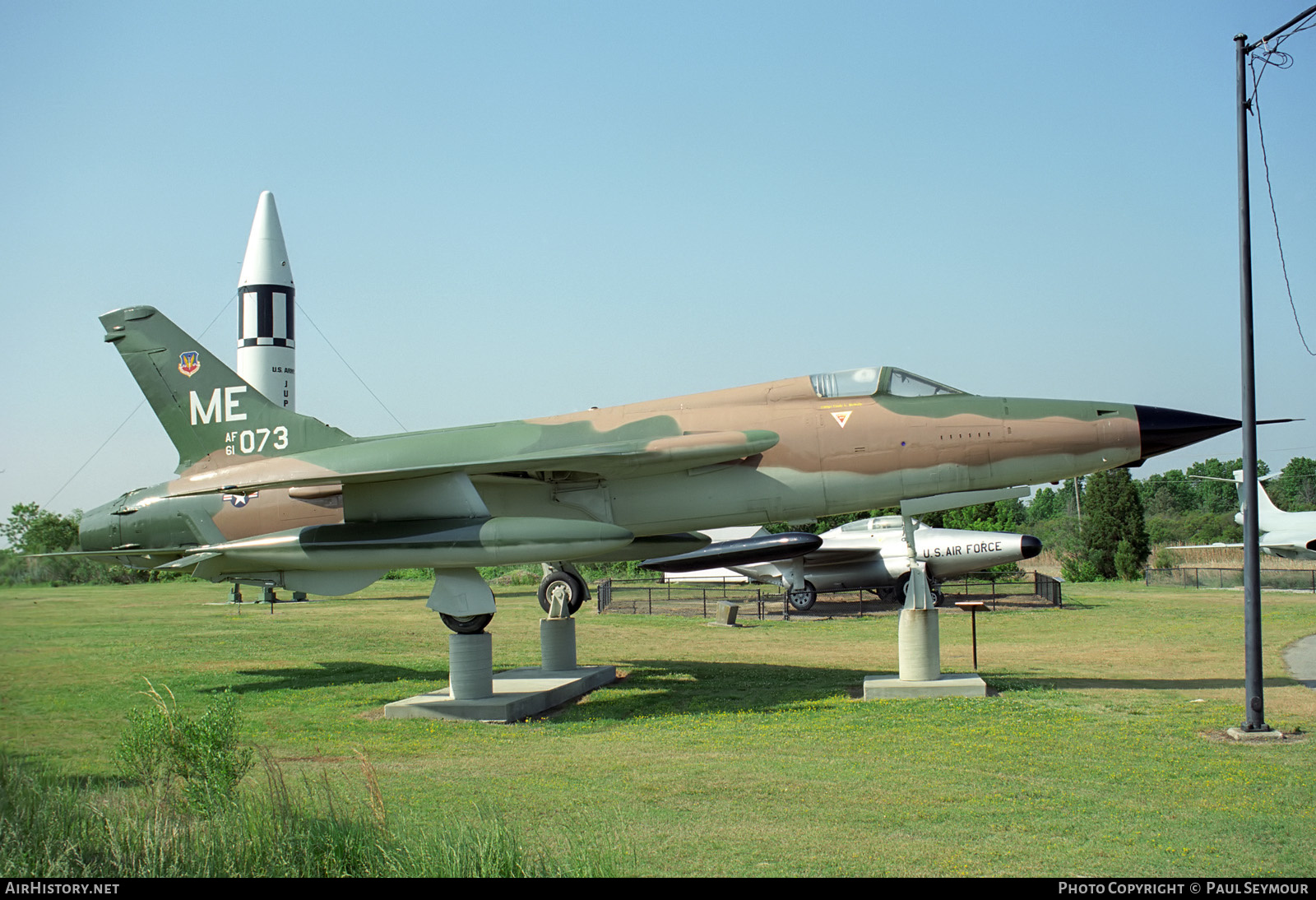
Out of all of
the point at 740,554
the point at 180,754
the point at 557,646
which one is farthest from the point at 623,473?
the point at 180,754

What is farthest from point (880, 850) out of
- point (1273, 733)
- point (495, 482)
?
point (495, 482)

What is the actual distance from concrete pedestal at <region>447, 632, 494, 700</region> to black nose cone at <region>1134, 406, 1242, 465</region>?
8.63 m

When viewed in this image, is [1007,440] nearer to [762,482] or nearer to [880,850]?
[762,482]

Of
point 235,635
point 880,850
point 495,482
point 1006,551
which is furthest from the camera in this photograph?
point 1006,551

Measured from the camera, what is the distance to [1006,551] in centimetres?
2598

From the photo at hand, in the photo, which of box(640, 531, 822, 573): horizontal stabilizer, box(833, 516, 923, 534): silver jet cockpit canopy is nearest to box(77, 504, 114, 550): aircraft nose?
box(640, 531, 822, 573): horizontal stabilizer

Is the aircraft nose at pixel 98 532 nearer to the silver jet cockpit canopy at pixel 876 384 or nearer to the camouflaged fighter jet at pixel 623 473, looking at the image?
the camouflaged fighter jet at pixel 623 473

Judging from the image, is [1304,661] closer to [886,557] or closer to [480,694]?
[886,557]

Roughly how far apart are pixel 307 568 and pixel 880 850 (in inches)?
338

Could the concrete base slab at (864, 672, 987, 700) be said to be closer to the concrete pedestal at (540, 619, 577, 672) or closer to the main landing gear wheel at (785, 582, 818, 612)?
the concrete pedestal at (540, 619, 577, 672)

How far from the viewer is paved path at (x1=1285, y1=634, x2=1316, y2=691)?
1362 centimetres

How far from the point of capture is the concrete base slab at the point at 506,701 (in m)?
11.8

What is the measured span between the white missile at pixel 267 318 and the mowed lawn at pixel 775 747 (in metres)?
7.03

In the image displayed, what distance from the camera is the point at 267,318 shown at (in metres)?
24.0
